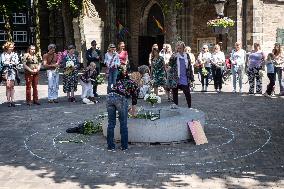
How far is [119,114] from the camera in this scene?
8719 millimetres

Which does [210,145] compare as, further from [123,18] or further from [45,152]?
[123,18]

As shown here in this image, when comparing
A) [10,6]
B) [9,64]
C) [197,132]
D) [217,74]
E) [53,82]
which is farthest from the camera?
[10,6]

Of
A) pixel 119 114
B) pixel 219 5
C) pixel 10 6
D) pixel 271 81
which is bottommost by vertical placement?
pixel 119 114

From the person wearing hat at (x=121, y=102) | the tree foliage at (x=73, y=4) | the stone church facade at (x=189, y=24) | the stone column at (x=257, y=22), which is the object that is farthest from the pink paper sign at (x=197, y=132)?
the tree foliage at (x=73, y=4)

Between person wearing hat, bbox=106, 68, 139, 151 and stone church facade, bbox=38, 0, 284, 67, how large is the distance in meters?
12.6

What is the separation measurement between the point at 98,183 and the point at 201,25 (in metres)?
22.1

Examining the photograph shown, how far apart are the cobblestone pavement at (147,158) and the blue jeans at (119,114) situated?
0.22m

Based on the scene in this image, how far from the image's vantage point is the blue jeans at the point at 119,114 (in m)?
8.66

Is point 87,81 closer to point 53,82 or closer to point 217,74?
point 53,82

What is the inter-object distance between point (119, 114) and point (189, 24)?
19.9 meters

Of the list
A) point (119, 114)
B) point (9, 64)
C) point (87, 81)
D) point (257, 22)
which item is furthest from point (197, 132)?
point (257, 22)

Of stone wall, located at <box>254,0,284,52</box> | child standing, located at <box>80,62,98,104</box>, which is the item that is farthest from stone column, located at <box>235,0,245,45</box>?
child standing, located at <box>80,62,98,104</box>

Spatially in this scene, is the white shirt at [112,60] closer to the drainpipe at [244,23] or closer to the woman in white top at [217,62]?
the woman in white top at [217,62]

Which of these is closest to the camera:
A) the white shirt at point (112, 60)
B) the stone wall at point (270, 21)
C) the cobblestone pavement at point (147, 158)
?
the cobblestone pavement at point (147, 158)
